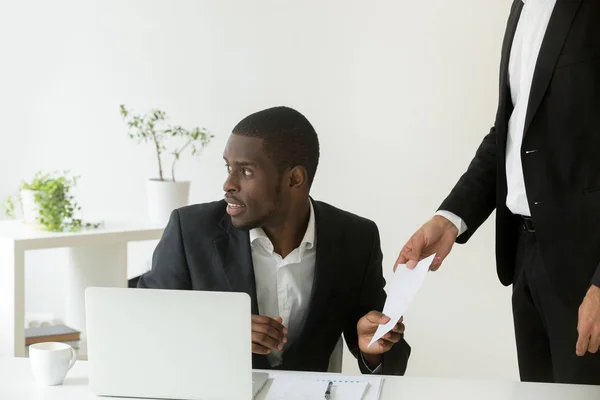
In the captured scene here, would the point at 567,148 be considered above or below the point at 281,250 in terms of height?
above

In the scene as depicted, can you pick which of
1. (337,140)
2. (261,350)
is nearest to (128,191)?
(337,140)

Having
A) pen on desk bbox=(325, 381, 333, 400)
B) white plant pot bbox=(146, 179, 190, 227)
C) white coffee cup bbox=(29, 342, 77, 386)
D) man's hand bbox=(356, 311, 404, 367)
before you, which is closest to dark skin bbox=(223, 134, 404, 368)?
man's hand bbox=(356, 311, 404, 367)

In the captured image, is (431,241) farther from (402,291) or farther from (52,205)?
(52,205)

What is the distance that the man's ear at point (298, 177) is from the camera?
2098 mm

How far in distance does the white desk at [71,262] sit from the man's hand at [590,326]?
2.25m

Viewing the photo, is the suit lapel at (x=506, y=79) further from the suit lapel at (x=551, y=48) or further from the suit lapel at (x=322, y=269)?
the suit lapel at (x=322, y=269)

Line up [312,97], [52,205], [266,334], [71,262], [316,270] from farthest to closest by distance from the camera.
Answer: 1. [312,97]
2. [71,262]
3. [52,205]
4. [316,270]
5. [266,334]

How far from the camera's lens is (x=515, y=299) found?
6.75 feet

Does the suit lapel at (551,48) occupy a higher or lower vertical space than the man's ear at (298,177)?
higher

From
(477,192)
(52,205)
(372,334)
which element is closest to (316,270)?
(372,334)

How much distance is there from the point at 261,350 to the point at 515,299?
2.04 ft

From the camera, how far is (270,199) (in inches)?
81.5

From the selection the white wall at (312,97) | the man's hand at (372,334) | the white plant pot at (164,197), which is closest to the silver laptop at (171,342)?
the man's hand at (372,334)

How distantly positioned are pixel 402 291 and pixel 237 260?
1.84 feet
